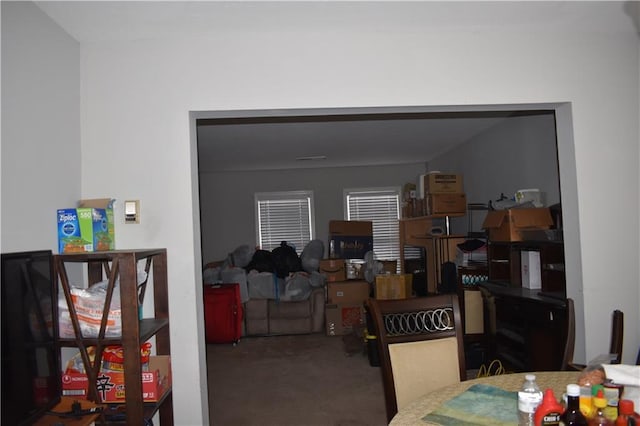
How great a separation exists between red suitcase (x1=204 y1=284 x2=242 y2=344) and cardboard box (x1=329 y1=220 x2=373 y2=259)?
1831mm

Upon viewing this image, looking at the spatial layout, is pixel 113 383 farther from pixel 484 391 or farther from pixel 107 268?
pixel 484 391

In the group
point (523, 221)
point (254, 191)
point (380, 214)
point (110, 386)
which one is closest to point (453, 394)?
point (110, 386)

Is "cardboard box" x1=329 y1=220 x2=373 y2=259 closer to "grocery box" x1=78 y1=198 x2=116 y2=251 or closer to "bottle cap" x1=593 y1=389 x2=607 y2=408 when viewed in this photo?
"grocery box" x1=78 y1=198 x2=116 y2=251

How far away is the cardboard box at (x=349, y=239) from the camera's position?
278 inches

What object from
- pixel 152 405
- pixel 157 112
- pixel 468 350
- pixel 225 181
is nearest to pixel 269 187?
pixel 225 181

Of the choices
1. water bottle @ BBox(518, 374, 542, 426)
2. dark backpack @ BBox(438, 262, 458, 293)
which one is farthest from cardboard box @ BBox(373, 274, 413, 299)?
water bottle @ BBox(518, 374, 542, 426)

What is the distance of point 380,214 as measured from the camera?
25.8ft

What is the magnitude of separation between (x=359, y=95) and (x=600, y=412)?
1.94 meters

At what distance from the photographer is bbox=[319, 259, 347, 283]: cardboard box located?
6.36 meters

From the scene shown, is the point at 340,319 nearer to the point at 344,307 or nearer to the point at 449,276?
A: the point at 344,307

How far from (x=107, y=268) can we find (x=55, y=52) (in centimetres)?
107

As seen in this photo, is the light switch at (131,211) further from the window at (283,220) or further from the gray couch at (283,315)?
the window at (283,220)

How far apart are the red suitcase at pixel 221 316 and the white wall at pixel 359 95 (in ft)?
10.5

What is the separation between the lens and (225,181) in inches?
306
